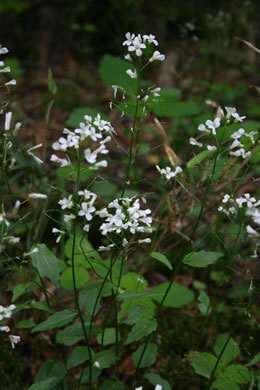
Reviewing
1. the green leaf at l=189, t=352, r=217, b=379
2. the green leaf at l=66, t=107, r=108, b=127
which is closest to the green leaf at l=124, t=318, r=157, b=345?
the green leaf at l=189, t=352, r=217, b=379

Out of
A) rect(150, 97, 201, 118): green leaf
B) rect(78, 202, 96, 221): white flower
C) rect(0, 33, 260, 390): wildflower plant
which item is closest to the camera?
rect(78, 202, 96, 221): white flower

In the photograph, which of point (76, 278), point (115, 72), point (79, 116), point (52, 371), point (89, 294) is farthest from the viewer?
point (79, 116)

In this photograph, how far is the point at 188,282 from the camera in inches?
149

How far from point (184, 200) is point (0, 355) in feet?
5.33

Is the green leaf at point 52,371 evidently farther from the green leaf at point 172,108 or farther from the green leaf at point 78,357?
the green leaf at point 172,108

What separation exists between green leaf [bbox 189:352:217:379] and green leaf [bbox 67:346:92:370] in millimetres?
556

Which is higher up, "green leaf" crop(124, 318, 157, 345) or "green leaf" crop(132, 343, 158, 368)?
"green leaf" crop(124, 318, 157, 345)

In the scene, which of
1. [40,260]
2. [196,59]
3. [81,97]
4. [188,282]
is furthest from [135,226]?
[196,59]

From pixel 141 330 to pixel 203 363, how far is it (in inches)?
17.0

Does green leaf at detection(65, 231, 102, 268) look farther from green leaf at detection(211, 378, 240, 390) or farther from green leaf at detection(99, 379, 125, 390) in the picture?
green leaf at detection(211, 378, 240, 390)

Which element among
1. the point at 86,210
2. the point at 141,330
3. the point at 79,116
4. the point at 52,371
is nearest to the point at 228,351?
the point at 141,330

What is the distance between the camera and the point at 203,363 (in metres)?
2.53

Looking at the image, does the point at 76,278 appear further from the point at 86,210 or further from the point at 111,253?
the point at 86,210

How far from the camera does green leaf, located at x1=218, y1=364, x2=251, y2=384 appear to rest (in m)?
2.51
